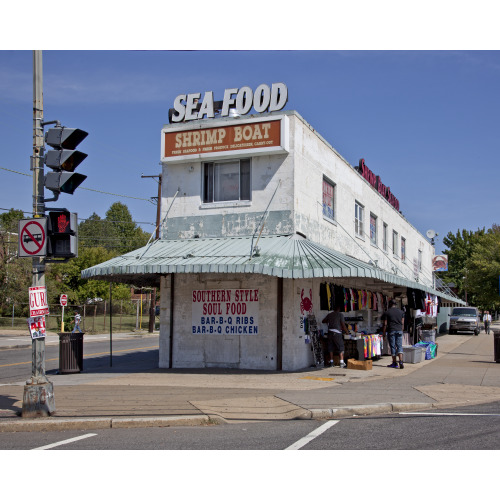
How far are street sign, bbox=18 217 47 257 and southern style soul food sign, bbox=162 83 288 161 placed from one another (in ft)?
25.0

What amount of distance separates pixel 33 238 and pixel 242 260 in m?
5.63

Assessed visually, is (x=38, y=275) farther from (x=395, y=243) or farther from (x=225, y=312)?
(x=395, y=243)

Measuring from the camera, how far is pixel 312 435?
7676 millimetres

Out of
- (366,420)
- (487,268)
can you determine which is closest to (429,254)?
(487,268)

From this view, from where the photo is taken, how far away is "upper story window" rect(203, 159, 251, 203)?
16.4 meters

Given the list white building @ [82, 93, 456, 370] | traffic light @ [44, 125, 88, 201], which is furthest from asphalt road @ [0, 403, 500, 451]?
white building @ [82, 93, 456, 370]

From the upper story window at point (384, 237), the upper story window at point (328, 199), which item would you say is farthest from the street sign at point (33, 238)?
the upper story window at point (384, 237)

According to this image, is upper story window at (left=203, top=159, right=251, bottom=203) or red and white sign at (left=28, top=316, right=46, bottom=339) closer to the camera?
red and white sign at (left=28, top=316, right=46, bottom=339)

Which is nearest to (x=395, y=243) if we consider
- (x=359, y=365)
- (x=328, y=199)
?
(x=328, y=199)

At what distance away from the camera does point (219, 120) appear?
16.3m

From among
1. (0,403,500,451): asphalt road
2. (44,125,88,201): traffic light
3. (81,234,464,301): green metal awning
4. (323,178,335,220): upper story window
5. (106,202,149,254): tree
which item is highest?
(106,202,149,254): tree

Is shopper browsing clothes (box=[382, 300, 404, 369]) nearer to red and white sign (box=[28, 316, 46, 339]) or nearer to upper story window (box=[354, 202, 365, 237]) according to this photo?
upper story window (box=[354, 202, 365, 237])

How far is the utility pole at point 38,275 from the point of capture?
Result: 360 inches
